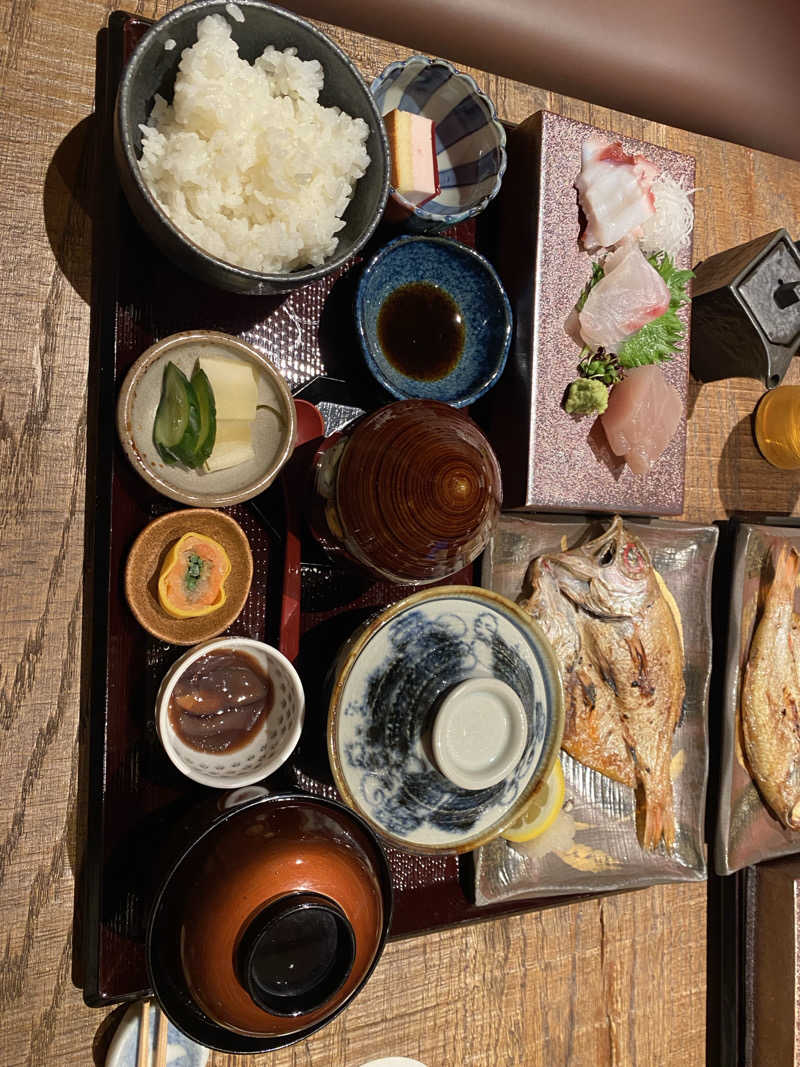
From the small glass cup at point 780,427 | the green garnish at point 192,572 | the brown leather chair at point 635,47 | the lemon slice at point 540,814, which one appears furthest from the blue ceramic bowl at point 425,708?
the brown leather chair at point 635,47

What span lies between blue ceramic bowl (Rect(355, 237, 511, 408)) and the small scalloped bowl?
6 cm

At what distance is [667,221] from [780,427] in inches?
24.3

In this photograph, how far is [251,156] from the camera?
1.22 m

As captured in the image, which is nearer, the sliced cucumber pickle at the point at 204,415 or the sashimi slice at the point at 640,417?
the sliced cucumber pickle at the point at 204,415

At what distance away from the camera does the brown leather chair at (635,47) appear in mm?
1523

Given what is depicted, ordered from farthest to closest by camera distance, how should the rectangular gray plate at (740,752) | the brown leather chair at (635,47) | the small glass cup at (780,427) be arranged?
the small glass cup at (780,427)
the rectangular gray plate at (740,752)
the brown leather chair at (635,47)

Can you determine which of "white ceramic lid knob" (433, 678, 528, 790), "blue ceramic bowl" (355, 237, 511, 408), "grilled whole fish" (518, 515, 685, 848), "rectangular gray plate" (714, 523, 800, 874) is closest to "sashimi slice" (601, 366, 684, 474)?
"grilled whole fish" (518, 515, 685, 848)

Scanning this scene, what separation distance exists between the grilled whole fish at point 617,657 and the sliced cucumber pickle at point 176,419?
2.30ft

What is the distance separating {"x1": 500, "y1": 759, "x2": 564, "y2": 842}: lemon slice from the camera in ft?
4.98

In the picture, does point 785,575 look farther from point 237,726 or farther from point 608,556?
point 237,726

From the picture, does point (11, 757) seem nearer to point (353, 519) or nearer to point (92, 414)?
point (92, 414)

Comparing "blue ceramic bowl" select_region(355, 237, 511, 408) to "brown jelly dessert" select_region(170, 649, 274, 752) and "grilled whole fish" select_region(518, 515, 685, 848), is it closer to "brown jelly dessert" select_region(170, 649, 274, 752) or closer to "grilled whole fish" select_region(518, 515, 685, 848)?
"grilled whole fish" select_region(518, 515, 685, 848)

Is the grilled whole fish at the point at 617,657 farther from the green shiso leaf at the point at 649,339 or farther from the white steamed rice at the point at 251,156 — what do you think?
the white steamed rice at the point at 251,156

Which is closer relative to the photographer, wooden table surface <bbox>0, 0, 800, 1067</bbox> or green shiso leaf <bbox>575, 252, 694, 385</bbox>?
wooden table surface <bbox>0, 0, 800, 1067</bbox>
